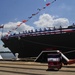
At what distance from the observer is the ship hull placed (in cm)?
4088

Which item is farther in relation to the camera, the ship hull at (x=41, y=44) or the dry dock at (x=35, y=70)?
the ship hull at (x=41, y=44)

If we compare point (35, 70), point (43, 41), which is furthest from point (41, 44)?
point (35, 70)

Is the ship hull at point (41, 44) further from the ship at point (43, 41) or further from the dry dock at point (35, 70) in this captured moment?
the dry dock at point (35, 70)

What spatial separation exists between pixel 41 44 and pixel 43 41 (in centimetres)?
76

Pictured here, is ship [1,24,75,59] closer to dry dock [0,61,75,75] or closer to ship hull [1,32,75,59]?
ship hull [1,32,75,59]

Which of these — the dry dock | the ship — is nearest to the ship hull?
the ship

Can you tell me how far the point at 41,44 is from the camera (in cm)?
4509

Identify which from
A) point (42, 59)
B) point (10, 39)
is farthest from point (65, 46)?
point (10, 39)

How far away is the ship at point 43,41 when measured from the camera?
40.9 metres

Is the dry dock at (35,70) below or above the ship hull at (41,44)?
below

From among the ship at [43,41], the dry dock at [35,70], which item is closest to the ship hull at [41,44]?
the ship at [43,41]

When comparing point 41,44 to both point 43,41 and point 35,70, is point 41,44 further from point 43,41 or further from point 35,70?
point 35,70

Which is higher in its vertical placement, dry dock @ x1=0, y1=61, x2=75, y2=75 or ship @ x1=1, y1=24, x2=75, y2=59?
ship @ x1=1, y1=24, x2=75, y2=59

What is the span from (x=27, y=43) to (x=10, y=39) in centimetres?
622
